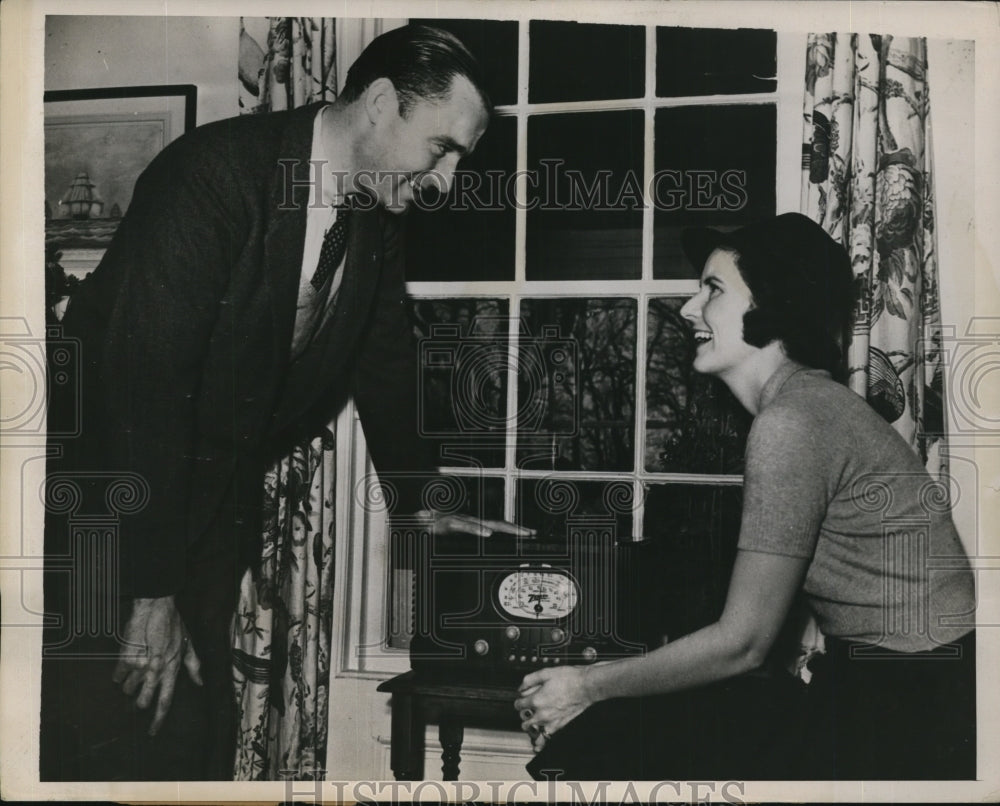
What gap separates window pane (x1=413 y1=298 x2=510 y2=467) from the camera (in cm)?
253

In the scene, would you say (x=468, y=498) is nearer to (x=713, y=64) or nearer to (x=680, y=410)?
(x=680, y=410)

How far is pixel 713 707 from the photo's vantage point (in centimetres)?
241

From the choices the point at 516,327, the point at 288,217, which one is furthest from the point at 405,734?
the point at 288,217

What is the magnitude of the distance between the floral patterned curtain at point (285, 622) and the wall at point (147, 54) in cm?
6

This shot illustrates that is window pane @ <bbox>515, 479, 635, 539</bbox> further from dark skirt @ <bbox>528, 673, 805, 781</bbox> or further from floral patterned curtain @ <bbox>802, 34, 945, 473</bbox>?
floral patterned curtain @ <bbox>802, 34, 945, 473</bbox>

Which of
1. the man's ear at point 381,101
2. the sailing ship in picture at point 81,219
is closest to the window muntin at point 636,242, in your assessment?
the man's ear at point 381,101

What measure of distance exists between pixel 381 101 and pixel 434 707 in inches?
66.8

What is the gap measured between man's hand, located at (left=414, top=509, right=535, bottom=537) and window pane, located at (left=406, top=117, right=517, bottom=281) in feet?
2.26

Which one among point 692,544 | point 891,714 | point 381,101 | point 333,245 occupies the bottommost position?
point 891,714

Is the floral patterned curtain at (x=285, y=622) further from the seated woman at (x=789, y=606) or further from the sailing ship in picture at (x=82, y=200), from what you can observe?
the seated woman at (x=789, y=606)

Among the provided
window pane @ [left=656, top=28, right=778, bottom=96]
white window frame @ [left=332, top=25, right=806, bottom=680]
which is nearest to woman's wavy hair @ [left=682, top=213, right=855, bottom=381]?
white window frame @ [left=332, top=25, right=806, bottom=680]

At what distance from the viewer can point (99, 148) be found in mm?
2520

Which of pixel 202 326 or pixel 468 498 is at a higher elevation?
pixel 202 326

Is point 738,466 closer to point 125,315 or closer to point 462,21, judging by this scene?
point 462,21
